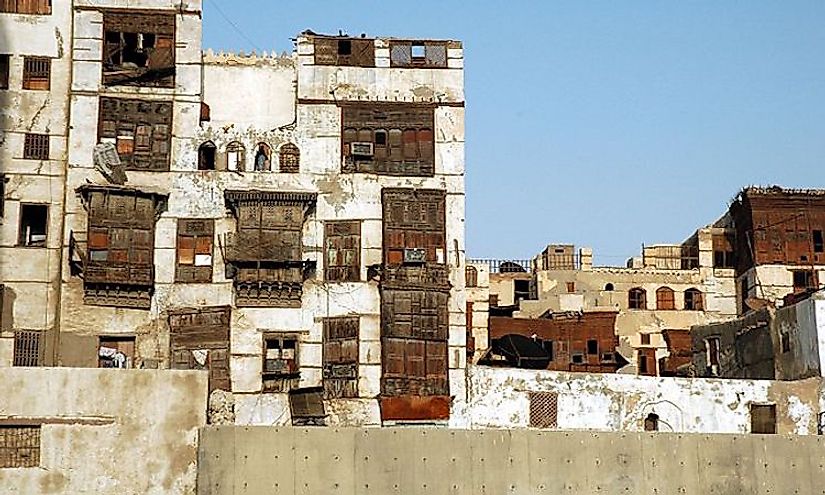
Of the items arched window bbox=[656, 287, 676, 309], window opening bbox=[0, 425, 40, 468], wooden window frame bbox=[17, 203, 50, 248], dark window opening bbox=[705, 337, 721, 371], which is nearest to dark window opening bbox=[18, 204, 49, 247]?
wooden window frame bbox=[17, 203, 50, 248]

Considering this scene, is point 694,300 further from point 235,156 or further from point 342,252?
point 235,156

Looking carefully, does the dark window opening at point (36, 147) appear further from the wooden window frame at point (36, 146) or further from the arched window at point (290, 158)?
the arched window at point (290, 158)

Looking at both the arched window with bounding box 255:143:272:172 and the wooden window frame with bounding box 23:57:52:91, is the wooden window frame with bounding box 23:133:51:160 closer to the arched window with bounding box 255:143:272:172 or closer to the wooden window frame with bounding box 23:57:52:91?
the wooden window frame with bounding box 23:57:52:91

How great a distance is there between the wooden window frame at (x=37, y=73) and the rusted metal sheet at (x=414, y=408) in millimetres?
18712

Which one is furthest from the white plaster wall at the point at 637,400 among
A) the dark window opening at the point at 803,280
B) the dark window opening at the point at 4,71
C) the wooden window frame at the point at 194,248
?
the dark window opening at the point at 803,280

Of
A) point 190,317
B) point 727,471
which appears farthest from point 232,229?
point 727,471

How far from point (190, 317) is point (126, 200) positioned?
5256 mm

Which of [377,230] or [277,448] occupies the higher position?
[377,230]

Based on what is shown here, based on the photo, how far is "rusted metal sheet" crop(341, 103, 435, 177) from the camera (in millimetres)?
50094

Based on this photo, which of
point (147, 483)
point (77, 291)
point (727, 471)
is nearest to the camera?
point (147, 483)

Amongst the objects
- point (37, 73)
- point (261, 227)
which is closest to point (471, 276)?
point (261, 227)

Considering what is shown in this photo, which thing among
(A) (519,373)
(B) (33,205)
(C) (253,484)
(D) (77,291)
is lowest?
(C) (253,484)

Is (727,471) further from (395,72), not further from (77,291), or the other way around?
(77,291)

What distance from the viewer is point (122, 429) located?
3891 cm
